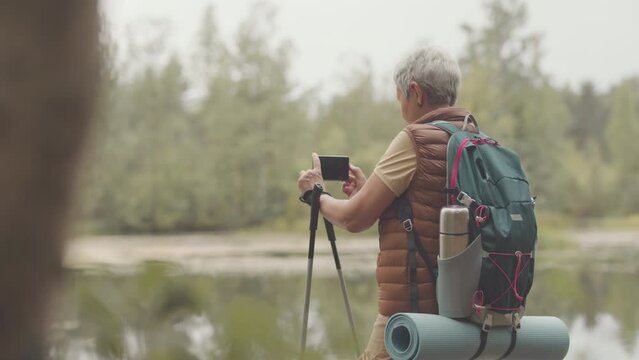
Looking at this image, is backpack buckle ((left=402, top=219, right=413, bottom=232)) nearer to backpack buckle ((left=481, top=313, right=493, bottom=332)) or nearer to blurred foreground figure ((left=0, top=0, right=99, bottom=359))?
backpack buckle ((left=481, top=313, right=493, bottom=332))

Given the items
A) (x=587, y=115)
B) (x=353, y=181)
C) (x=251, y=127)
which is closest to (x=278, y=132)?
(x=251, y=127)

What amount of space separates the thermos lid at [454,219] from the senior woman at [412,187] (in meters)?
0.06

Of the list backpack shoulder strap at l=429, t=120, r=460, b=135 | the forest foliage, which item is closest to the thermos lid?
backpack shoulder strap at l=429, t=120, r=460, b=135

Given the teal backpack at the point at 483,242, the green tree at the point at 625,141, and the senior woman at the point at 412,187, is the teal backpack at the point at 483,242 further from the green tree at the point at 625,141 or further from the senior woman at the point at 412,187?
the green tree at the point at 625,141

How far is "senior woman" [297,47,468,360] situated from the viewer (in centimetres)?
134

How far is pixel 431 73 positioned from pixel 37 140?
3.45 feet

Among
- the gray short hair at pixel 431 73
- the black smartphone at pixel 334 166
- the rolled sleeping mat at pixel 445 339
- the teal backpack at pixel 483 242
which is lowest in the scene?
the rolled sleeping mat at pixel 445 339

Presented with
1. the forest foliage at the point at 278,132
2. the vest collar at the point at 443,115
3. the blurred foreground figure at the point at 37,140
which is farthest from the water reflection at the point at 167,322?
the forest foliage at the point at 278,132

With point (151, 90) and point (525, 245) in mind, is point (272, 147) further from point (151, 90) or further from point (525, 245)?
point (525, 245)

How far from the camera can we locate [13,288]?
1.15ft

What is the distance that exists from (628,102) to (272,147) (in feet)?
28.0

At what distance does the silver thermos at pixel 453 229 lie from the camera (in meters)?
1.26

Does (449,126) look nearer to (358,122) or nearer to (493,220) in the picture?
(493,220)

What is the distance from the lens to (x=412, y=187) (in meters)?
1.34
